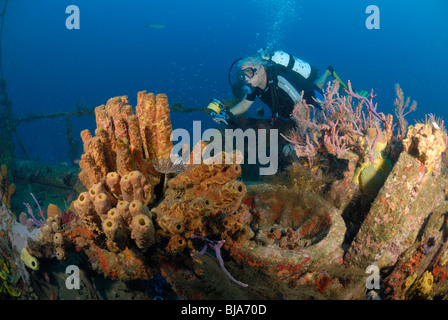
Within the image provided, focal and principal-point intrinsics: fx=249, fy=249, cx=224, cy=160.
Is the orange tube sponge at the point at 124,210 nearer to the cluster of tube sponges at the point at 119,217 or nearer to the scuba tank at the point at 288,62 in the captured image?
the cluster of tube sponges at the point at 119,217

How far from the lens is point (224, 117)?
5668 mm

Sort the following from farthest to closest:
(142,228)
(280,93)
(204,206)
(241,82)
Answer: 1. (241,82)
2. (280,93)
3. (204,206)
4. (142,228)

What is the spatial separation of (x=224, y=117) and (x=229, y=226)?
12.0 ft

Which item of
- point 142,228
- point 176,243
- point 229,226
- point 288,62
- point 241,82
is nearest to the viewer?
point 142,228

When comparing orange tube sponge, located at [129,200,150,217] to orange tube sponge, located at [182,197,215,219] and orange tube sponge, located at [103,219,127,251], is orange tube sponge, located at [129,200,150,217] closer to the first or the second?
orange tube sponge, located at [103,219,127,251]

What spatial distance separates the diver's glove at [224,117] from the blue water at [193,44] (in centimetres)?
7327

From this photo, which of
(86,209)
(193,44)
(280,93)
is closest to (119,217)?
(86,209)

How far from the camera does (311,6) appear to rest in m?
112

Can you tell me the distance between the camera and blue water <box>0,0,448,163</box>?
89.8 meters

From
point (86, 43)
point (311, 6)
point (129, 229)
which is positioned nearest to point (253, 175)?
point (129, 229)

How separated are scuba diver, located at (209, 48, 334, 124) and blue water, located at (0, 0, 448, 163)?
238ft

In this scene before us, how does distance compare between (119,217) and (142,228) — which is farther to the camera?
(119,217)

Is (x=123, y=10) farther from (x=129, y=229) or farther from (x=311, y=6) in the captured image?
(x=129, y=229)

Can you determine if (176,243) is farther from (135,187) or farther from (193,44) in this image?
(193,44)
